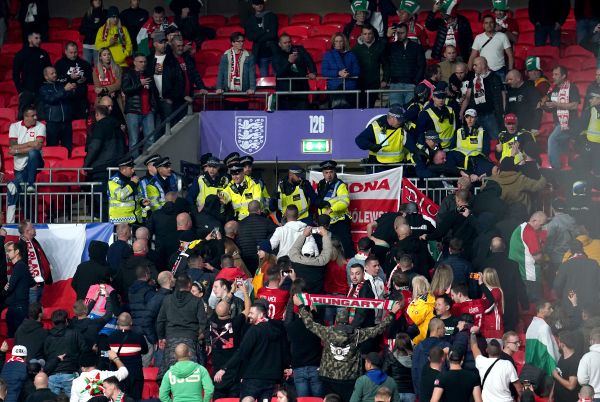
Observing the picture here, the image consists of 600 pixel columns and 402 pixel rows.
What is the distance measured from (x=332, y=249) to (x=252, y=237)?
1250 millimetres

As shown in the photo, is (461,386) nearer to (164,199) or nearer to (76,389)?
(76,389)

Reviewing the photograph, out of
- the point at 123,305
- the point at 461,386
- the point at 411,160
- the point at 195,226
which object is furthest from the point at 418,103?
the point at 461,386

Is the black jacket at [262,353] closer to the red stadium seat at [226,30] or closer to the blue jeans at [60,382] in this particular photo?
the blue jeans at [60,382]

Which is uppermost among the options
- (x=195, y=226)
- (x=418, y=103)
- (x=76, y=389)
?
(x=418, y=103)

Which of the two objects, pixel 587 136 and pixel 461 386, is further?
pixel 587 136

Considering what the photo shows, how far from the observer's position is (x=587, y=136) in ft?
80.4

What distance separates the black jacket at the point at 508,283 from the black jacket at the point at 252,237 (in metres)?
2.97

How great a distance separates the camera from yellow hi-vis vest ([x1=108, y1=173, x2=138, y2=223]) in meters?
23.2

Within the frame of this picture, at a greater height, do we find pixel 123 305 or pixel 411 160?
pixel 411 160

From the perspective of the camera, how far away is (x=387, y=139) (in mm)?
23984

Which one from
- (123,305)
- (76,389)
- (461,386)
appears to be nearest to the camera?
(461,386)

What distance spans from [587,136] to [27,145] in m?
7.93

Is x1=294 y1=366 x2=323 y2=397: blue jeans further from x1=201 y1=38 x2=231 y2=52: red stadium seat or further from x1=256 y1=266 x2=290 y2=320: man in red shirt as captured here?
x1=201 y1=38 x2=231 y2=52: red stadium seat

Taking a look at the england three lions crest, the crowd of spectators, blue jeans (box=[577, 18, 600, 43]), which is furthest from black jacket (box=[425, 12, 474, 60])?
the england three lions crest
